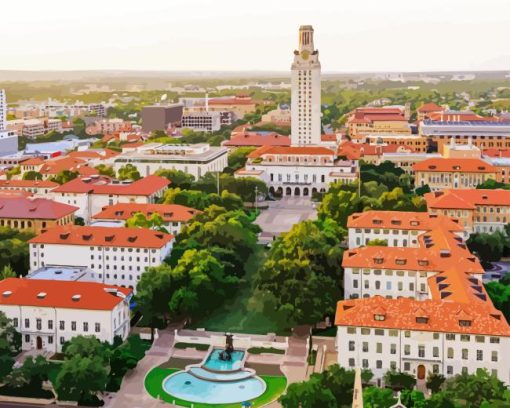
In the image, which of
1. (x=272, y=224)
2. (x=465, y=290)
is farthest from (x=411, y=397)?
(x=272, y=224)

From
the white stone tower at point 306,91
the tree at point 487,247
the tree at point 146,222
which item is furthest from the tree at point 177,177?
the tree at point 487,247

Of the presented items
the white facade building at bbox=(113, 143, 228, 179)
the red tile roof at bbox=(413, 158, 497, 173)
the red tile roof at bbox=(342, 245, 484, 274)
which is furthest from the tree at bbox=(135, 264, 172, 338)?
the red tile roof at bbox=(413, 158, 497, 173)

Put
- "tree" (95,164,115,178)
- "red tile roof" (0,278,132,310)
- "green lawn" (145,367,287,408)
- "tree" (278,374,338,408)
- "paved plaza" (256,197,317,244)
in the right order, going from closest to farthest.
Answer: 1. "tree" (278,374,338,408)
2. "green lawn" (145,367,287,408)
3. "red tile roof" (0,278,132,310)
4. "paved plaza" (256,197,317,244)
5. "tree" (95,164,115,178)

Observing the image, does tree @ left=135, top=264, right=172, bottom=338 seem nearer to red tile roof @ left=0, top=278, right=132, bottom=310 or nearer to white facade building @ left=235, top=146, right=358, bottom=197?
red tile roof @ left=0, top=278, right=132, bottom=310

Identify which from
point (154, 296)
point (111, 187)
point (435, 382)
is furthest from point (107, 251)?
point (435, 382)

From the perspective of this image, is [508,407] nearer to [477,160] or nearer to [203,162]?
[477,160]

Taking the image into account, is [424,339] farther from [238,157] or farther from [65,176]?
[238,157]

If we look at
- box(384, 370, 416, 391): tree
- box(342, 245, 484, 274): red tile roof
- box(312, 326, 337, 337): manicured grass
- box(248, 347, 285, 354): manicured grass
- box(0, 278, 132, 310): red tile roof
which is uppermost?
box(342, 245, 484, 274): red tile roof
